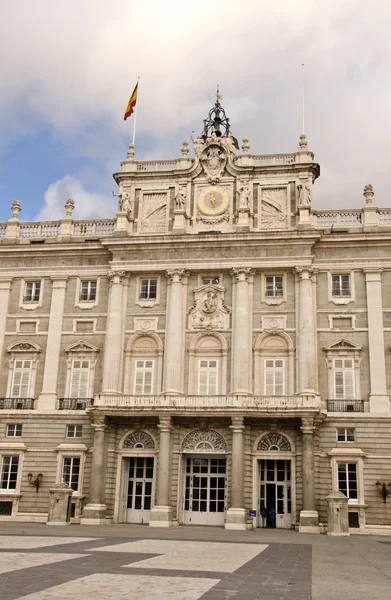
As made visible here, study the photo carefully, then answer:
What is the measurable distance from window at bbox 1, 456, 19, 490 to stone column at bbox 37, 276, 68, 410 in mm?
3354

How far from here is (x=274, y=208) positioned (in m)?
41.3

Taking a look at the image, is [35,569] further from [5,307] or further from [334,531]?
[5,307]

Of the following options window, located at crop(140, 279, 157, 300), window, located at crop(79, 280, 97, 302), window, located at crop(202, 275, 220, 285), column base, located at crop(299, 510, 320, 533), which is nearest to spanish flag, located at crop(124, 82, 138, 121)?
window, located at crop(79, 280, 97, 302)

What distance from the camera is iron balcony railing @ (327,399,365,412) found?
37094 mm

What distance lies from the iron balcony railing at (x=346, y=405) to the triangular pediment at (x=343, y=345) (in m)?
2.95

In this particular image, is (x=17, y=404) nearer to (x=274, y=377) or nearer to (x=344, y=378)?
(x=274, y=377)

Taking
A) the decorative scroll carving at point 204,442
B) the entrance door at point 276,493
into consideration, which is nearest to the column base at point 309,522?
the entrance door at point 276,493

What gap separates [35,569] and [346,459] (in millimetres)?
24768

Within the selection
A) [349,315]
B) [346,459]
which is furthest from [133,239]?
[346,459]

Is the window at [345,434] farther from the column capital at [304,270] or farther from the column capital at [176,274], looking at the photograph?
the column capital at [176,274]

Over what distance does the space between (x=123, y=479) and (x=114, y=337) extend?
8.11 metres

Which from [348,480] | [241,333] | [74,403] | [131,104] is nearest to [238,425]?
[241,333]

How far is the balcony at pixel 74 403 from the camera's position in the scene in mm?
39719

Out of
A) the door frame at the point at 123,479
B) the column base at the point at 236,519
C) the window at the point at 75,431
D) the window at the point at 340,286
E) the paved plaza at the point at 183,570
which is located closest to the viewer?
the paved plaza at the point at 183,570
